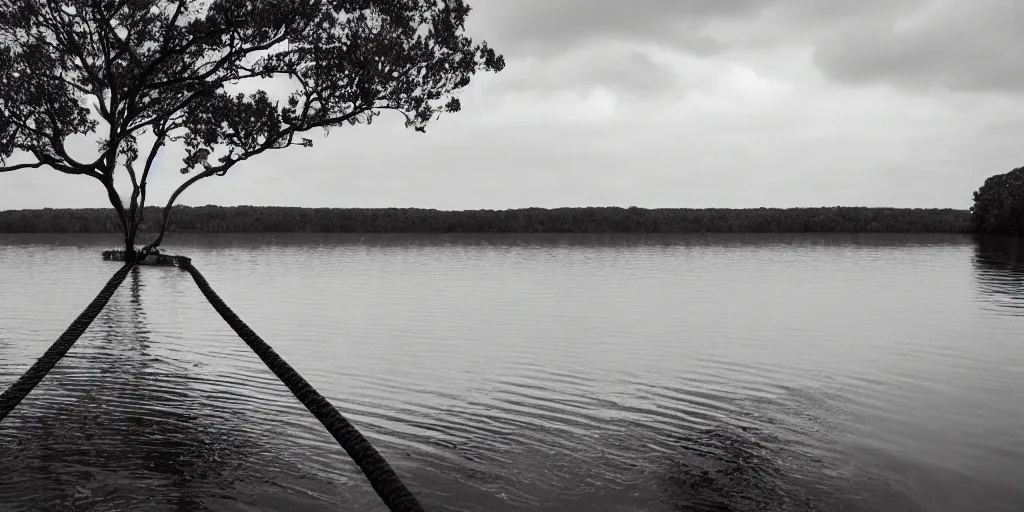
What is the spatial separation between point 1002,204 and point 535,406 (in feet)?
332

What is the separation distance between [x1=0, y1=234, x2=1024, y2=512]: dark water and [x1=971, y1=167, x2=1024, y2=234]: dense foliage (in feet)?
249

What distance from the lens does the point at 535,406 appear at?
41.5ft

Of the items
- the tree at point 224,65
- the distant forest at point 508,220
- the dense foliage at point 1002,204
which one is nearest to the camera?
the tree at point 224,65

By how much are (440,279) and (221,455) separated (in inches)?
1186

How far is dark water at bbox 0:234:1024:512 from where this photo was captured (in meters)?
8.80

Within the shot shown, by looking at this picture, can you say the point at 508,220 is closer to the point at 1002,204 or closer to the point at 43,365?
the point at 1002,204

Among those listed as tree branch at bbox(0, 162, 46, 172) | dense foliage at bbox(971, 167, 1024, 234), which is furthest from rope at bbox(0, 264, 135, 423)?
dense foliage at bbox(971, 167, 1024, 234)

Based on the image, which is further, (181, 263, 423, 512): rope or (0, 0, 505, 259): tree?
(0, 0, 505, 259): tree

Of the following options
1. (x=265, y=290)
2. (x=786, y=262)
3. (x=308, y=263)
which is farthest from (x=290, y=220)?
(x=265, y=290)

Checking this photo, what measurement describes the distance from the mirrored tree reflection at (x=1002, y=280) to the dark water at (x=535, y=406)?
0.67 metres

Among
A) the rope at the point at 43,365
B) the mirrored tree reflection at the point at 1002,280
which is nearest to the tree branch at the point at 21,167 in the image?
the rope at the point at 43,365

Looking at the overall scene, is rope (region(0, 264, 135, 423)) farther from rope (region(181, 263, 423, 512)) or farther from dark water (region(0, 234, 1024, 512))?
rope (region(181, 263, 423, 512))

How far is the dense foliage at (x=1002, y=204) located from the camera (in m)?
95.1

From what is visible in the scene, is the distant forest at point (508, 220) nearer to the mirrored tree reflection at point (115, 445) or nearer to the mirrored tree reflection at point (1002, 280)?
the mirrored tree reflection at point (1002, 280)
